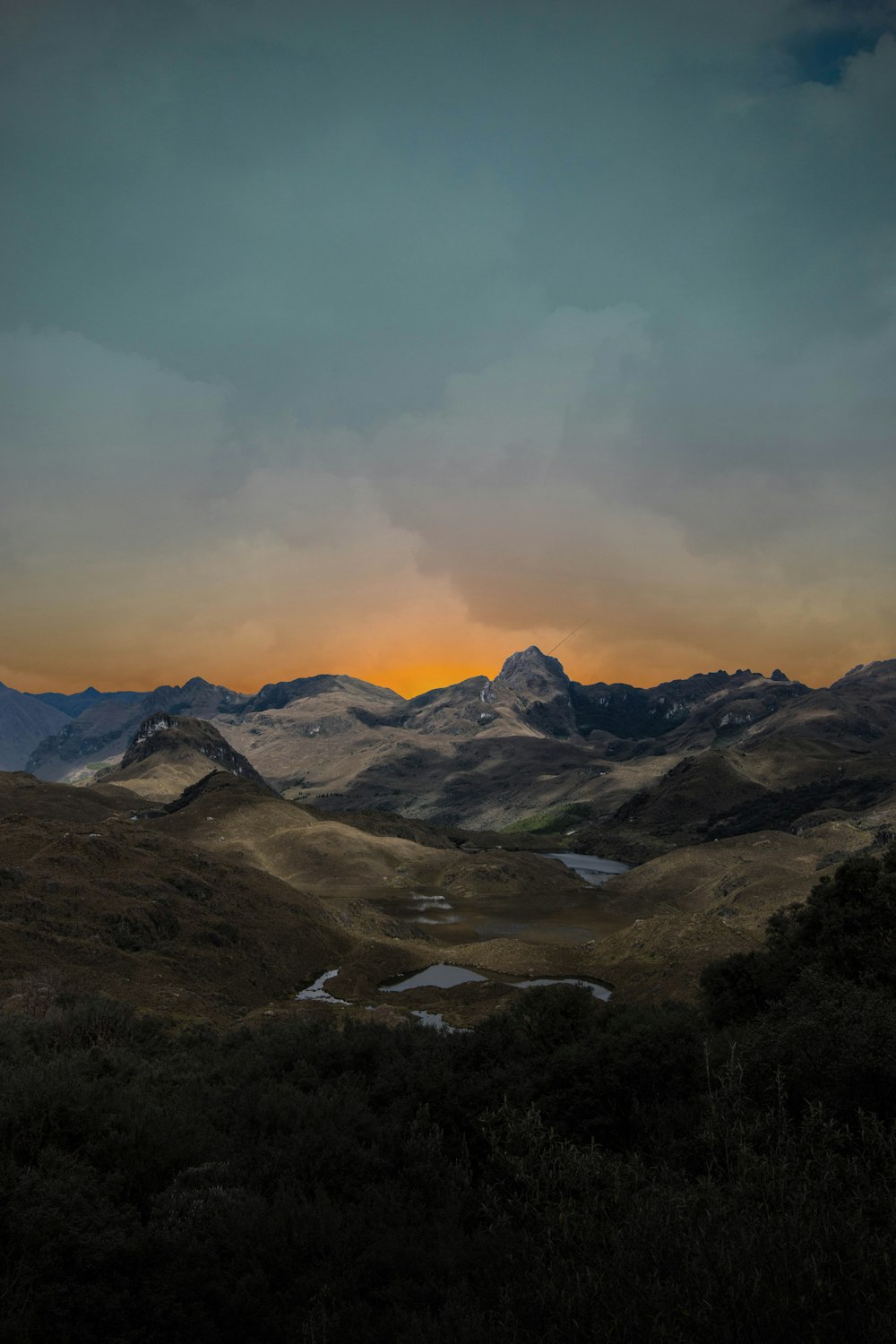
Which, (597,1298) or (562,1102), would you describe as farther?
(562,1102)

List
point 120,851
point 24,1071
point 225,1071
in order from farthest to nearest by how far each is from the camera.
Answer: point 120,851
point 225,1071
point 24,1071

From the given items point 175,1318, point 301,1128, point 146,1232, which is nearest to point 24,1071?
point 301,1128

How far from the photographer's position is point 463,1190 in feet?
46.3

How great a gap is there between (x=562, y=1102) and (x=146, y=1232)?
36.1 ft

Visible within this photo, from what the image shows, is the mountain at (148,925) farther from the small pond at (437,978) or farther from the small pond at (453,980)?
the small pond at (453,980)

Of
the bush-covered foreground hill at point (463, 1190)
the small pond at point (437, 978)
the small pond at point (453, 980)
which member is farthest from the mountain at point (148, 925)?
the bush-covered foreground hill at point (463, 1190)

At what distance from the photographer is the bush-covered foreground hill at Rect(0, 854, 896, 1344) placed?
7.95 meters

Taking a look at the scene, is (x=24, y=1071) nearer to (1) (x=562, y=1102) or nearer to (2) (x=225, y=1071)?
(2) (x=225, y=1071)

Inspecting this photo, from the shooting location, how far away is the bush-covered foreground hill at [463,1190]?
795 cm

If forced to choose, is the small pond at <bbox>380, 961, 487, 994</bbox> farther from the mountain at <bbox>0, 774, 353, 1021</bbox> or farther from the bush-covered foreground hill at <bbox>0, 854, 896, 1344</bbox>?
the bush-covered foreground hill at <bbox>0, 854, 896, 1344</bbox>

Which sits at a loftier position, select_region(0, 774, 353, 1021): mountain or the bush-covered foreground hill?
the bush-covered foreground hill

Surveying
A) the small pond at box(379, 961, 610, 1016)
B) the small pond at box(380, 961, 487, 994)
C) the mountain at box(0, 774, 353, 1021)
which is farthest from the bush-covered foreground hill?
the small pond at box(380, 961, 487, 994)

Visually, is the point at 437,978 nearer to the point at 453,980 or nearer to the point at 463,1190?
the point at 453,980

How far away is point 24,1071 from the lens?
17953 mm
